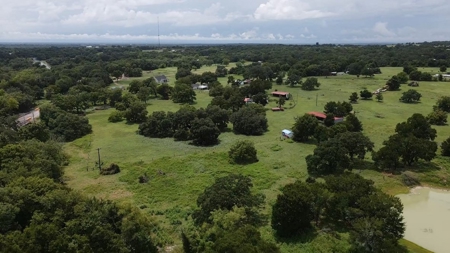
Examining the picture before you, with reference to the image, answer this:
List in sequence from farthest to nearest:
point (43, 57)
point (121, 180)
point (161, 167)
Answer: point (43, 57), point (161, 167), point (121, 180)

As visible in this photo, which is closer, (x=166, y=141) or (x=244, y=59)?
(x=166, y=141)

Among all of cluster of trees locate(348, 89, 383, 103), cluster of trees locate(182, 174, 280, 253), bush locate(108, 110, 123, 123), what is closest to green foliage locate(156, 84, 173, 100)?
bush locate(108, 110, 123, 123)

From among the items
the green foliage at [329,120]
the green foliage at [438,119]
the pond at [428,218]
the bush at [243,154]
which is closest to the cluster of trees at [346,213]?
the pond at [428,218]

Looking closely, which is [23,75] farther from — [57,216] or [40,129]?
[57,216]

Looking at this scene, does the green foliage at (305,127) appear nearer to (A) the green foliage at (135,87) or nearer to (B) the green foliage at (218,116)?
(B) the green foliage at (218,116)

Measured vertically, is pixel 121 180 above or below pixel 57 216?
below

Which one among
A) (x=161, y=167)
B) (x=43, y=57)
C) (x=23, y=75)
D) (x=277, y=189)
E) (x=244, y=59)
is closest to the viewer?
(x=277, y=189)

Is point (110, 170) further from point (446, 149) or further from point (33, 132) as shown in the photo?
point (446, 149)

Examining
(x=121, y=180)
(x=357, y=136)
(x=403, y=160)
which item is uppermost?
(x=357, y=136)

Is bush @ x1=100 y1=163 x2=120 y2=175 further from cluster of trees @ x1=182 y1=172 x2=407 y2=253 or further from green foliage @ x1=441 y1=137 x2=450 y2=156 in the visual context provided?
green foliage @ x1=441 y1=137 x2=450 y2=156

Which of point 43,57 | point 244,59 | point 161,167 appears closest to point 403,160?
point 161,167
